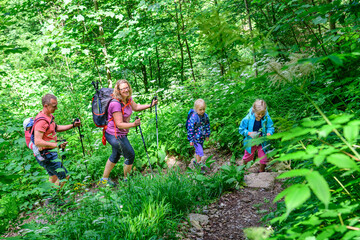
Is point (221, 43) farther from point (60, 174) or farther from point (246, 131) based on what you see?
point (60, 174)

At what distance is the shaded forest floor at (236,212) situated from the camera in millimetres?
3076

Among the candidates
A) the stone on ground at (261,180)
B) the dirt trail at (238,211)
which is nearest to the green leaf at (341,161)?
the dirt trail at (238,211)

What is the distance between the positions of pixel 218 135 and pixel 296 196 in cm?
527

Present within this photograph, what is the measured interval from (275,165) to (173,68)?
7822 millimetres

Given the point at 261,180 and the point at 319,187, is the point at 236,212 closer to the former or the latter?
the point at 261,180

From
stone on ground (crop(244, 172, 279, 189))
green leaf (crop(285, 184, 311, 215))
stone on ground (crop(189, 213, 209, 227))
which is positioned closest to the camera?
green leaf (crop(285, 184, 311, 215))

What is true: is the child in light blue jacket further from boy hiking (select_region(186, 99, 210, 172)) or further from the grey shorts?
the grey shorts

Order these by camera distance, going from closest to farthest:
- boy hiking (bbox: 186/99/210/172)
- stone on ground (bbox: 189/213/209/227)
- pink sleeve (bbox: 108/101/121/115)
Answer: stone on ground (bbox: 189/213/209/227)
pink sleeve (bbox: 108/101/121/115)
boy hiking (bbox: 186/99/210/172)

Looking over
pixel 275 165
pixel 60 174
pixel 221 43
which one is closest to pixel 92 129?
pixel 60 174

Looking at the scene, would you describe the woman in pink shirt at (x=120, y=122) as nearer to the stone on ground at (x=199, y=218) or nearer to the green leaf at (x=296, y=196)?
the stone on ground at (x=199, y=218)

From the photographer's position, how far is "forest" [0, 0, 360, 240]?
49.6 inches

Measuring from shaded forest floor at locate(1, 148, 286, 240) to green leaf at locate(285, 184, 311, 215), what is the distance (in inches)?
87.8

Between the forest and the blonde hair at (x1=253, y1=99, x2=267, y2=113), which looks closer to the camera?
the forest

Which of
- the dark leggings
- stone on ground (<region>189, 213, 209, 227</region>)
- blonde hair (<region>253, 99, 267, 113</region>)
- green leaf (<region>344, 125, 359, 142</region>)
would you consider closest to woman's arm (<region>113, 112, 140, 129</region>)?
the dark leggings
